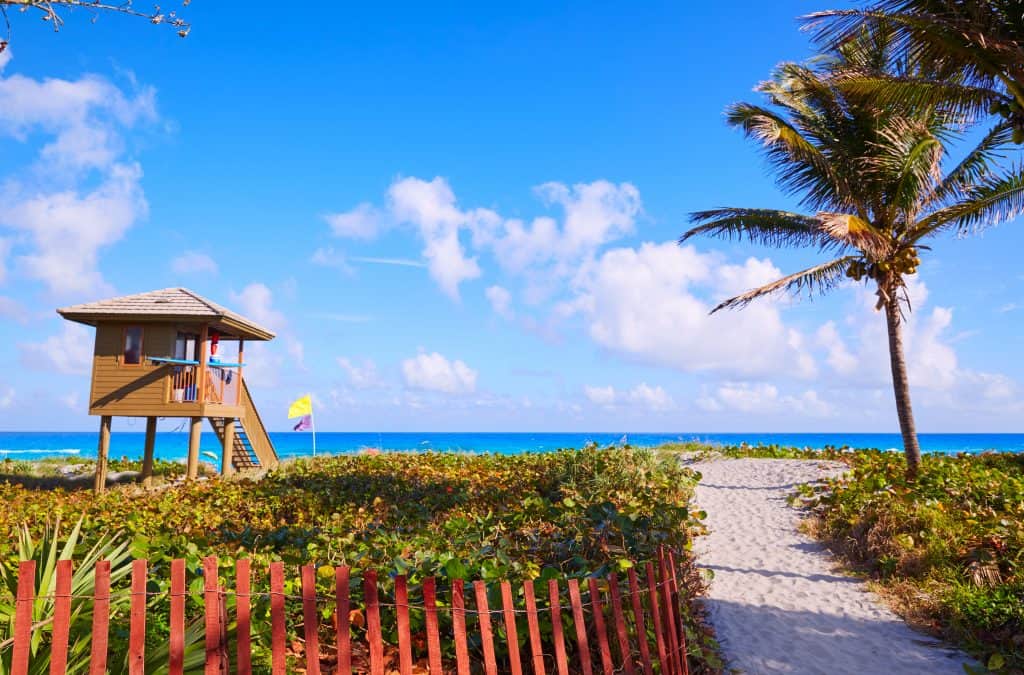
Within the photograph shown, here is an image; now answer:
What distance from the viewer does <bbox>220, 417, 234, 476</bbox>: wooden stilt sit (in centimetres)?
2174

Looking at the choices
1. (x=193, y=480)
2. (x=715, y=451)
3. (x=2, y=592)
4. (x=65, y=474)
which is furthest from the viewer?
(x=65, y=474)

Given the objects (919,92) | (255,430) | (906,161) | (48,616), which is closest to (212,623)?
(48,616)

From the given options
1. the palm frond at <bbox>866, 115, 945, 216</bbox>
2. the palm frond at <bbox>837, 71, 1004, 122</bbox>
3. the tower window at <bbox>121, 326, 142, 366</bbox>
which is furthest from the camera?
the tower window at <bbox>121, 326, 142, 366</bbox>

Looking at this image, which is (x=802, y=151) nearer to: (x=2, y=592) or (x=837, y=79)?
(x=837, y=79)

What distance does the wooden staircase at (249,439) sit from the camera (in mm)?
23172

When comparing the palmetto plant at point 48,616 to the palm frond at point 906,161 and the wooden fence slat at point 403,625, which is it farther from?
the palm frond at point 906,161

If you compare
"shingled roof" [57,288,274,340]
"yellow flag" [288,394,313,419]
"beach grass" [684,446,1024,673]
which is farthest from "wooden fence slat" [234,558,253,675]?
"yellow flag" [288,394,313,419]

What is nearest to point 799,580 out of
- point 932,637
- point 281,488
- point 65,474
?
point 932,637

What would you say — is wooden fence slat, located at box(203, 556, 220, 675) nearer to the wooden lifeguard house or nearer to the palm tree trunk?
the palm tree trunk

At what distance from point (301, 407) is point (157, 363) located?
27.0 feet

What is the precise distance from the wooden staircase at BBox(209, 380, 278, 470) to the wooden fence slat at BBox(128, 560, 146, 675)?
20090 millimetres

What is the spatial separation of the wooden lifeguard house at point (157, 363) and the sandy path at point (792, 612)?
15.0 m

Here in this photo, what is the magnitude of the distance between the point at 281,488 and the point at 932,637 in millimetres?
12508

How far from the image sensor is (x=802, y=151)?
49.5ft
